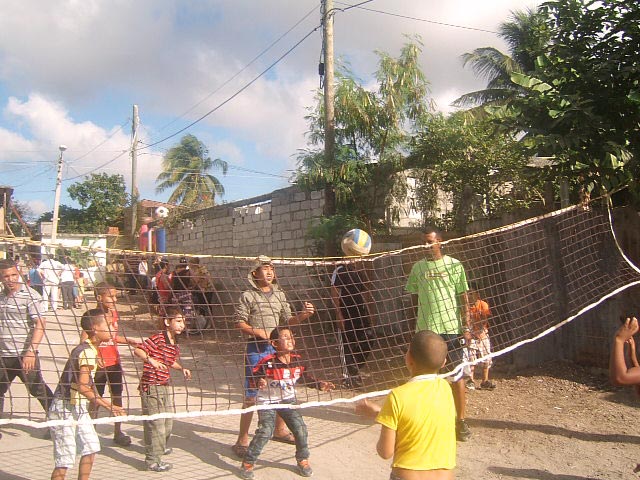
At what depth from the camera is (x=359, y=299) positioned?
6.53 m

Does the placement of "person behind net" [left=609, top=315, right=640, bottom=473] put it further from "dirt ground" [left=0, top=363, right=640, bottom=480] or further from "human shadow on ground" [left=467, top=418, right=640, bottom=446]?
"human shadow on ground" [left=467, top=418, right=640, bottom=446]

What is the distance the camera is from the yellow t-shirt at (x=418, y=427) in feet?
9.03

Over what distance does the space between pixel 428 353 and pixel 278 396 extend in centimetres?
207

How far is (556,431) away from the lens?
534 centimetres

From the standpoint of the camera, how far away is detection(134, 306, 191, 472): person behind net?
15.3 ft

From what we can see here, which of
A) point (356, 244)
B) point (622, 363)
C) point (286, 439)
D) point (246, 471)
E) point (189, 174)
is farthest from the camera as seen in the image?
point (189, 174)

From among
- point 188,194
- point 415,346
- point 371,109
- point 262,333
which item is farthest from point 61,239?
point 415,346

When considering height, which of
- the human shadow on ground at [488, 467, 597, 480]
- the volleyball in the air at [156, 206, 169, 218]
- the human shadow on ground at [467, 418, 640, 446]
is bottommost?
the human shadow on ground at [488, 467, 597, 480]

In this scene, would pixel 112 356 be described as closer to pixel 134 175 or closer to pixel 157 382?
pixel 157 382

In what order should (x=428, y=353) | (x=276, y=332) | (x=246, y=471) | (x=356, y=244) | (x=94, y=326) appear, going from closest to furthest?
(x=428, y=353) < (x=94, y=326) < (x=246, y=471) < (x=276, y=332) < (x=356, y=244)

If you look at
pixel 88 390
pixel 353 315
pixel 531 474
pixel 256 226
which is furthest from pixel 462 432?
pixel 256 226

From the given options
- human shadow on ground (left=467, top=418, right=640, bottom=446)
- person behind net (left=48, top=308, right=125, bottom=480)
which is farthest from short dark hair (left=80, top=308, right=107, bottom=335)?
human shadow on ground (left=467, top=418, right=640, bottom=446)

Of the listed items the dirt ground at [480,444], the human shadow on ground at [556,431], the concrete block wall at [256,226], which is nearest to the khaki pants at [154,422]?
the dirt ground at [480,444]

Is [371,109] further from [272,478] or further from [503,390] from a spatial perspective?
[272,478]
